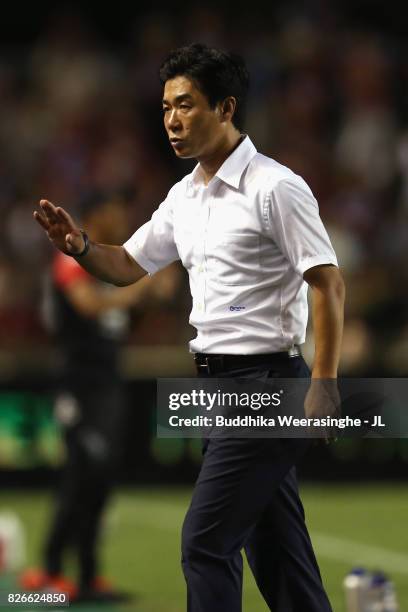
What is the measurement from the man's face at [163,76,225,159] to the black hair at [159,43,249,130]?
0.08 ft

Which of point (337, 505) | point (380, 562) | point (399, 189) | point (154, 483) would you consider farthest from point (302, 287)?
point (399, 189)

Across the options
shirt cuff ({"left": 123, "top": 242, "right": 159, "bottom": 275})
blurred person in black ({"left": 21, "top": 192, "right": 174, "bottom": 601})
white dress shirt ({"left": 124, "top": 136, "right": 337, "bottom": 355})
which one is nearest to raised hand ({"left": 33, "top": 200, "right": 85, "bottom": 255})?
shirt cuff ({"left": 123, "top": 242, "right": 159, "bottom": 275})

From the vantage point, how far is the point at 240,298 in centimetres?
457

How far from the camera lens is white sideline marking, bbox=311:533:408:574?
870cm

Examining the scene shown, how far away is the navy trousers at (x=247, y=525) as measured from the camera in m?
4.48

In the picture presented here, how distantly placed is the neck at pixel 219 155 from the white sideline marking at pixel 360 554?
439 centimetres

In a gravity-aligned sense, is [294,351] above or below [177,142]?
below

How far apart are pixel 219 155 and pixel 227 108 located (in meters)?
0.16

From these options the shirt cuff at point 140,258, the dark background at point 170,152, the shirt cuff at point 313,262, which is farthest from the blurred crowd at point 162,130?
the shirt cuff at point 313,262

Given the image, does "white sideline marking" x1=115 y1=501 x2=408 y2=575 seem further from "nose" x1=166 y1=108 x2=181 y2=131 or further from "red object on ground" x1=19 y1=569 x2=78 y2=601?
"nose" x1=166 y1=108 x2=181 y2=131

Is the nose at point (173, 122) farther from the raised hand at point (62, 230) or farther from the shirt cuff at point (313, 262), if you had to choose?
the shirt cuff at point (313, 262)

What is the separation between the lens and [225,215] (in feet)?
15.0

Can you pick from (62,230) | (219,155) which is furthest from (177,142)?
(62,230)

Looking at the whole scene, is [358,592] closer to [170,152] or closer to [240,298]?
[240,298]
